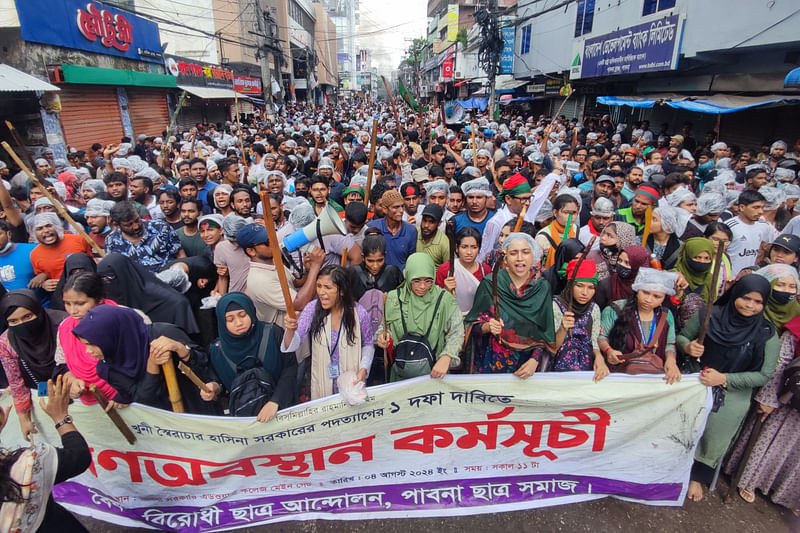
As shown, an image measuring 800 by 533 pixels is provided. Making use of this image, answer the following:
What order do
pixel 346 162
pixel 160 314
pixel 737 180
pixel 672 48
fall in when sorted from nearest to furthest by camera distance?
pixel 160 314, pixel 737 180, pixel 346 162, pixel 672 48

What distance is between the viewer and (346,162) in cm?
951

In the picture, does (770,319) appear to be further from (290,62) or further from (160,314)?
(290,62)

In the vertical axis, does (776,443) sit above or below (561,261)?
below

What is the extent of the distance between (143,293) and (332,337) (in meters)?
1.61

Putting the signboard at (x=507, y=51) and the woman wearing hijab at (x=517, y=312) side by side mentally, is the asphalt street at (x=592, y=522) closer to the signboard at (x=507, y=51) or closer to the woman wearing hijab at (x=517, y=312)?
the woman wearing hijab at (x=517, y=312)

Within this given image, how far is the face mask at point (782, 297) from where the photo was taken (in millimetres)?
2797

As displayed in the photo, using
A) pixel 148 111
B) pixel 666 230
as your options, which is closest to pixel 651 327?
pixel 666 230

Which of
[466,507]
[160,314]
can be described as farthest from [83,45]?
[466,507]

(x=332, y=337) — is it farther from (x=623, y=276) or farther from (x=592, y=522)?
(x=623, y=276)

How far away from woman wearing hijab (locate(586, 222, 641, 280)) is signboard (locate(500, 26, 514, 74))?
2777cm

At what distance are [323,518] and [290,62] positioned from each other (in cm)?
4903

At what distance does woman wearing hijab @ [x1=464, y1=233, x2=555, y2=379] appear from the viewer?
2.80 metres

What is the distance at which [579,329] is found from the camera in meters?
2.88

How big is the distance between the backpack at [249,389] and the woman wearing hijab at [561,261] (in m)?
2.34
